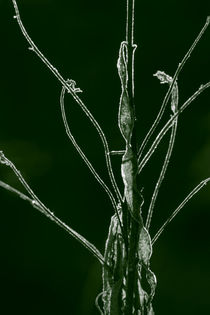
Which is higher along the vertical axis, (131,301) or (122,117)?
Result: (122,117)

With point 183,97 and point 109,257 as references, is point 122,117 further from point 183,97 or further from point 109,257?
point 183,97

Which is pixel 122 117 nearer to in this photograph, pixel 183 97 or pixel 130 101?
pixel 130 101

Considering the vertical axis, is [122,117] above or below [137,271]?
above

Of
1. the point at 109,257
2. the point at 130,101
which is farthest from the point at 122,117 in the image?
the point at 109,257

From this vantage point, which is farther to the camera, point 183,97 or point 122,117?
point 183,97

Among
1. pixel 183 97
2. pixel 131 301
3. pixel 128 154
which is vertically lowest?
pixel 131 301

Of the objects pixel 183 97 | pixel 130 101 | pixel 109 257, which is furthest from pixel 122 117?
pixel 183 97

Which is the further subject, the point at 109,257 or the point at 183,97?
the point at 183,97

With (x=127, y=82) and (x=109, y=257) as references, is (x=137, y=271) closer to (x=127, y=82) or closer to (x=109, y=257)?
(x=109, y=257)
